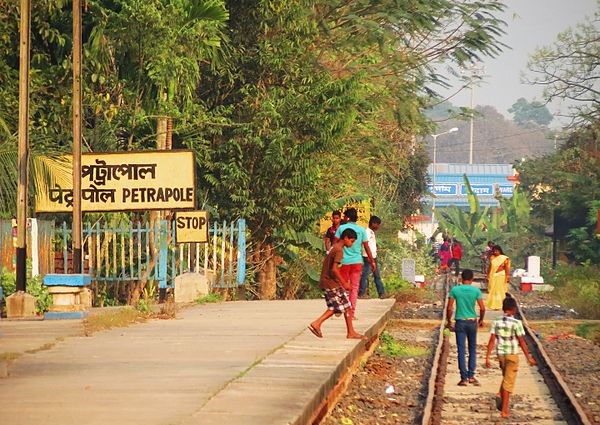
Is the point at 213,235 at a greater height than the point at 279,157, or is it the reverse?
the point at 279,157

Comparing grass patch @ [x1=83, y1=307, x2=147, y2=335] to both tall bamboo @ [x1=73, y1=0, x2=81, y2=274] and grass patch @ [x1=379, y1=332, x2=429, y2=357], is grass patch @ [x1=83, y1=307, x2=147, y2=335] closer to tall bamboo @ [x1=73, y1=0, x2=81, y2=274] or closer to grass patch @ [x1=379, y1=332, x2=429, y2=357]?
tall bamboo @ [x1=73, y1=0, x2=81, y2=274]

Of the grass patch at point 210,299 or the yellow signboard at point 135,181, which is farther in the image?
the grass patch at point 210,299

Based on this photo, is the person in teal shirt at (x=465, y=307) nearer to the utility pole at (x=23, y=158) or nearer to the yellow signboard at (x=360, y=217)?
the utility pole at (x=23, y=158)

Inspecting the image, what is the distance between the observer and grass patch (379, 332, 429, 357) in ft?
68.1

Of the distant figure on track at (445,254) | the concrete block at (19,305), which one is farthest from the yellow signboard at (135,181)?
the distant figure on track at (445,254)

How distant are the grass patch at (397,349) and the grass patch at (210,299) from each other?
4899 millimetres

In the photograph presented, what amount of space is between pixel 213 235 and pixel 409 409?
14.8m

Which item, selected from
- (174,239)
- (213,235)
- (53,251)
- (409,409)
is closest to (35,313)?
(53,251)

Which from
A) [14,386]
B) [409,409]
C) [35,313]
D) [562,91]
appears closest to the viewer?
[14,386]

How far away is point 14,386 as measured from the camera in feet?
37.0

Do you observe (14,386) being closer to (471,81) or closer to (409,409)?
(409,409)

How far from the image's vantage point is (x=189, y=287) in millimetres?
26109

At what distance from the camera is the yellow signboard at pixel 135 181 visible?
23656 mm

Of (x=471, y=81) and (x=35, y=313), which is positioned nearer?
(x=35, y=313)
